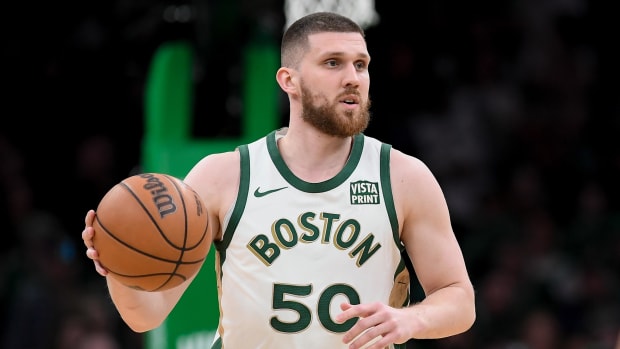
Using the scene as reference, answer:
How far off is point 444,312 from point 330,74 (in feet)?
3.58

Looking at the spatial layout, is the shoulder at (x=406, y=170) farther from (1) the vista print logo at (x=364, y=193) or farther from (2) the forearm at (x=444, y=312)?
(2) the forearm at (x=444, y=312)

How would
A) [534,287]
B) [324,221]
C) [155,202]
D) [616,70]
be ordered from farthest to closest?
[616,70] < [534,287] < [324,221] < [155,202]

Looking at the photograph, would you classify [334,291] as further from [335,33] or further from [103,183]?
[103,183]

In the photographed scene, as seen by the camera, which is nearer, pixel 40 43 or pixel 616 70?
pixel 40 43

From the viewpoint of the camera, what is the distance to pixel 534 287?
10.6 meters

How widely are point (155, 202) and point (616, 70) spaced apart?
9067 mm

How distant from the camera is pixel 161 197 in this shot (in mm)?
4535

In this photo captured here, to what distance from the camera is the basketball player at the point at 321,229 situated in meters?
4.75

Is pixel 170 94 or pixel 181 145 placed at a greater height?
pixel 170 94

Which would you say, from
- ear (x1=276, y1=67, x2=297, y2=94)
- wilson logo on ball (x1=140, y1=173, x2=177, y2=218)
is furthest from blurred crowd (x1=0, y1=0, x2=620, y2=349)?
wilson logo on ball (x1=140, y1=173, x2=177, y2=218)

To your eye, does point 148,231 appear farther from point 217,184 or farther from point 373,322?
point 373,322

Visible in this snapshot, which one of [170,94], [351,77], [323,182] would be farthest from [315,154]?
[170,94]

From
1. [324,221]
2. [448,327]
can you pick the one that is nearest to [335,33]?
[324,221]

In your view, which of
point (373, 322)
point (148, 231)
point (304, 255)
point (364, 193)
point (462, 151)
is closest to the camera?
point (373, 322)
